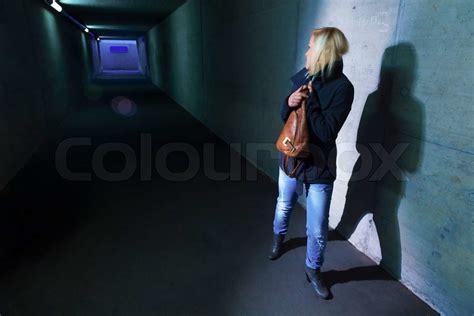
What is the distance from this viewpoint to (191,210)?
3441mm

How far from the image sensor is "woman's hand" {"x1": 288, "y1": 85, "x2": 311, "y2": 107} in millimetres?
1873

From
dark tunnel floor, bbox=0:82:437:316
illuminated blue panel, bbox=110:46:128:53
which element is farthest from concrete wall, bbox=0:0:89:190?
illuminated blue panel, bbox=110:46:128:53

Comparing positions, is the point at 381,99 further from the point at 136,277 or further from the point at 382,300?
the point at 136,277

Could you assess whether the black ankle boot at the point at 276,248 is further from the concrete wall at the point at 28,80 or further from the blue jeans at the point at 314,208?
the concrete wall at the point at 28,80

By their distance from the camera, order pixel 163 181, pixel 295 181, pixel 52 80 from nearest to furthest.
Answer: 1. pixel 295 181
2. pixel 163 181
3. pixel 52 80

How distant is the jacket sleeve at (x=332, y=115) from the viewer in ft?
6.01

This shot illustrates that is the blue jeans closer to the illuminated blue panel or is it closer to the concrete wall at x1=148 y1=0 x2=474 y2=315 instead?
the concrete wall at x1=148 y1=0 x2=474 y2=315

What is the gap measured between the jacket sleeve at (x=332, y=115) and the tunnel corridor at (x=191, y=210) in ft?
1.93

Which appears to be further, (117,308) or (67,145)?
(67,145)

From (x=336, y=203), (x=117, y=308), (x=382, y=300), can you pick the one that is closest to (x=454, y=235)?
(x=382, y=300)

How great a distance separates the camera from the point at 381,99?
7.64 ft

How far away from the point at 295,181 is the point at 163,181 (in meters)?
2.46

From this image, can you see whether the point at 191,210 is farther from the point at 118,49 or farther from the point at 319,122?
the point at 118,49

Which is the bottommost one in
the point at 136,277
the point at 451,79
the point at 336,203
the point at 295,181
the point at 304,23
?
the point at 136,277
